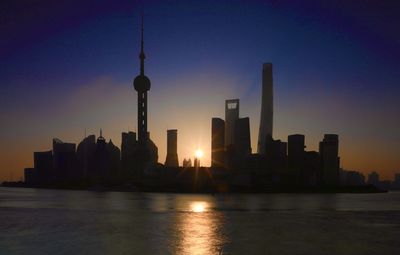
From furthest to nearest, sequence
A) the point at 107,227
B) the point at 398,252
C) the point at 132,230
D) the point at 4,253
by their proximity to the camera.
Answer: the point at 107,227 → the point at 132,230 → the point at 398,252 → the point at 4,253

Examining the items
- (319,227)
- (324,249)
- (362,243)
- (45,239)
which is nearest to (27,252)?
(45,239)

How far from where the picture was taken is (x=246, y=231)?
76562 millimetres

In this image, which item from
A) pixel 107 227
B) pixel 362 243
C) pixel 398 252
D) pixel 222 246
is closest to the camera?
pixel 398 252

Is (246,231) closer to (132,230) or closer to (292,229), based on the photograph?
(292,229)

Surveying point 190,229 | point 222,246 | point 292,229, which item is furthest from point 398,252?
point 190,229

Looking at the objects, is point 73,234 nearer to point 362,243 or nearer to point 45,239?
point 45,239

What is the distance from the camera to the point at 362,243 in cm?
6291

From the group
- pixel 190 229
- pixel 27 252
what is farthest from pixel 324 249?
pixel 27 252

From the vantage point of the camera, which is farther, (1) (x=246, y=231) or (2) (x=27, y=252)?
(1) (x=246, y=231)

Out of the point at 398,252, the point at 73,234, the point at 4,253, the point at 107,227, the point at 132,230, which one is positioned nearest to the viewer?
the point at 4,253

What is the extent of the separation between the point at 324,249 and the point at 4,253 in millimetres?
36700

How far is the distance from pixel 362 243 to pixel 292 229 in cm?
1810

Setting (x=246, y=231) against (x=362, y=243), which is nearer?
(x=362, y=243)

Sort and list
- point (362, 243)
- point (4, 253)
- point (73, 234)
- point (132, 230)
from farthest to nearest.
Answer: point (132, 230), point (73, 234), point (362, 243), point (4, 253)
